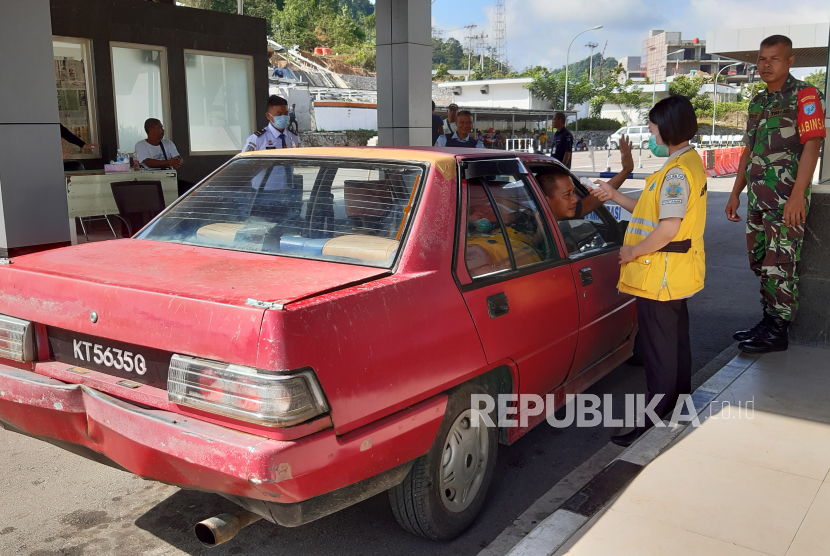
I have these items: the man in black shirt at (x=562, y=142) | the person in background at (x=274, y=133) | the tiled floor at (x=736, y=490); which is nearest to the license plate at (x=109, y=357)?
the tiled floor at (x=736, y=490)

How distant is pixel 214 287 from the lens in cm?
264

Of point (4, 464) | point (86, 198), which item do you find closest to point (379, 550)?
point (4, 464)

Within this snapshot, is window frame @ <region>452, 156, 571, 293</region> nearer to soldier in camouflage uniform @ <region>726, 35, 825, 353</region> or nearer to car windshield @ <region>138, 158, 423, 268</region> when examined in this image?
car windshield @ <region>138, 158, 423, 268</region>

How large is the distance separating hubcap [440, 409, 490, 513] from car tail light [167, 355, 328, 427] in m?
0.83

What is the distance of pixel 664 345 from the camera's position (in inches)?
162

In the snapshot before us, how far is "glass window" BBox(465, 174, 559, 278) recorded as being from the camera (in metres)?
3.36

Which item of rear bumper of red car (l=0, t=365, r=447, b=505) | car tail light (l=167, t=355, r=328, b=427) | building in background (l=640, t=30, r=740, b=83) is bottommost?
rear bumper of red car (l=0, t=365, r=447, b=505)

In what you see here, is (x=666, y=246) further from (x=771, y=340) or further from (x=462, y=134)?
(x=462, y=134)

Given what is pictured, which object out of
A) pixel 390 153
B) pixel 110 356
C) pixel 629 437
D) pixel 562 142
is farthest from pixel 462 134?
pixel 110 356

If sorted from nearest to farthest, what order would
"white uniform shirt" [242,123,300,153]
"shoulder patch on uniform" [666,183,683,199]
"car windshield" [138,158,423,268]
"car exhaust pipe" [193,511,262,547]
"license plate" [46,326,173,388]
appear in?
1. "car exhaust pipe" [193,511,262,547]
2. "license plate" [46,326,173,388]
3. "car windshield" [138,158,423,268]
4. "shoulder patch on uniform" [666,183,683,199]
5. "white uniform shirt" [242,123,300,153]

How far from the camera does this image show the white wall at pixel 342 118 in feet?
169

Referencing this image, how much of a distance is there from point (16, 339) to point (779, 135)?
4963 millimetres

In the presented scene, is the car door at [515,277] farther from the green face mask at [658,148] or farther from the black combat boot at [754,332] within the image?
the black combat boot at [754,332]

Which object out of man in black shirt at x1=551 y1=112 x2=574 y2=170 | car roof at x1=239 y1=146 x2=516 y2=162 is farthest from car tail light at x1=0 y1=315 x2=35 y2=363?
man in black shirt at x1=551 y1=112 x2=574 y2=170
